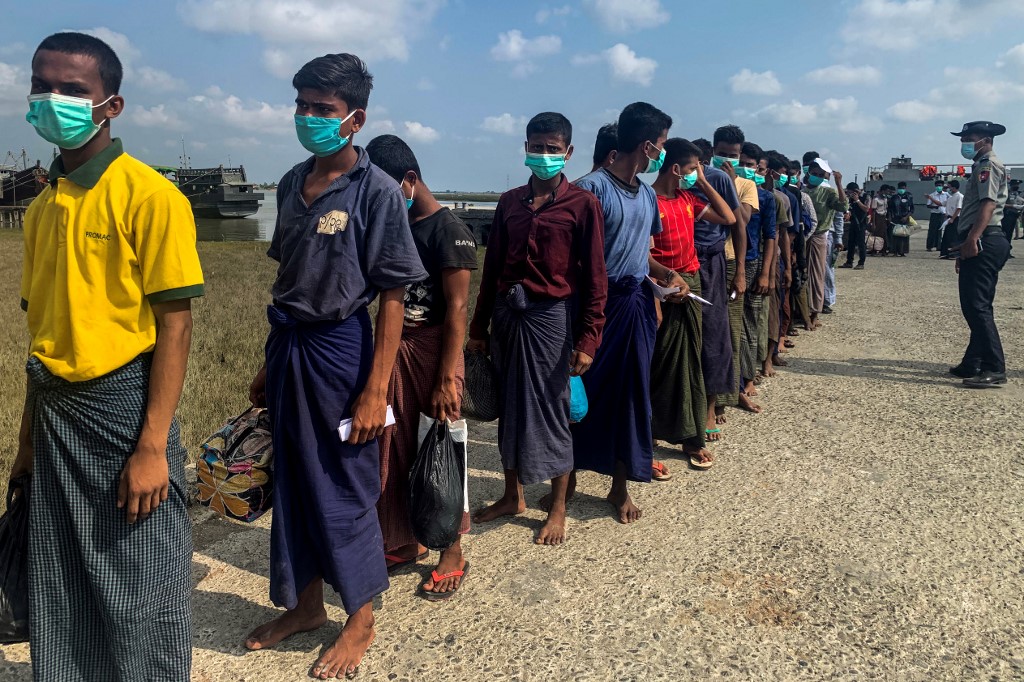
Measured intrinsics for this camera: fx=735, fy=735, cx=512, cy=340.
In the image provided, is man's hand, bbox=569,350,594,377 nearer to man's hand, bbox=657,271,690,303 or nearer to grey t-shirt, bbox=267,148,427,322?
man's hand, bbox=657,271,690,303

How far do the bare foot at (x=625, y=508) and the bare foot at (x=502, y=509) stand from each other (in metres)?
0.50

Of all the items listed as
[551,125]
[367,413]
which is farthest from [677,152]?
[367,413]

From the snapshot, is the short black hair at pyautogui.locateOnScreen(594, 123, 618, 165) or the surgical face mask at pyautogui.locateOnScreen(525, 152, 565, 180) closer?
the surgical face mask at pyautogui.locateOnScreen(525, 152, 565, 180)

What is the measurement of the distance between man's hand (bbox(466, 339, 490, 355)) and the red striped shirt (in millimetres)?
1182

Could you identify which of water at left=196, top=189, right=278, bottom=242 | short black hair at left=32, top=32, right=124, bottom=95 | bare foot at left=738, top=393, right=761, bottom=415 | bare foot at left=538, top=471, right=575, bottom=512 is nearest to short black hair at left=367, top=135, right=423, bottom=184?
short black hair at left=32, top=32, right=124, bottom=95

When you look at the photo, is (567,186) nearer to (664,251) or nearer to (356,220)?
(664,251)

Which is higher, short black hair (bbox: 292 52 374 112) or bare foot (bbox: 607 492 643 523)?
short black hair (bbox: 292 52 374 112)

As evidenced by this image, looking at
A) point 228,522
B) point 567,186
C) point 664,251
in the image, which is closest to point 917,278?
point 664,251

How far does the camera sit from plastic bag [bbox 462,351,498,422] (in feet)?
11.5

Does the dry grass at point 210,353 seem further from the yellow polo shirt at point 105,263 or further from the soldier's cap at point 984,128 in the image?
the soldier's cap at point 984,128

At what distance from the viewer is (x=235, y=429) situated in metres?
2.56

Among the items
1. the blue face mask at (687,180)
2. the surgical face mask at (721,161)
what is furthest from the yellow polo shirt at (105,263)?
the surgical face mask at (721,161)

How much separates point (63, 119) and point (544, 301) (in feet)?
6.51

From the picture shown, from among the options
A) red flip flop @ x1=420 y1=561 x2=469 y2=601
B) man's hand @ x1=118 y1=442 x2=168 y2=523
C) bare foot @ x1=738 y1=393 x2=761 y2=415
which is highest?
man's hand @ x1=118 y1=442 x2=168 y2=523
